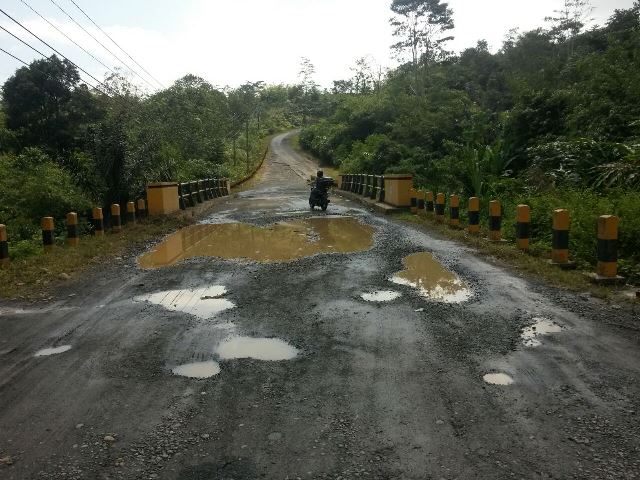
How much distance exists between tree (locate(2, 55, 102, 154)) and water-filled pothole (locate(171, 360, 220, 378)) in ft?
71.5

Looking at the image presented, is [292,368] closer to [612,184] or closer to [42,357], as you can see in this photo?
[42,357]

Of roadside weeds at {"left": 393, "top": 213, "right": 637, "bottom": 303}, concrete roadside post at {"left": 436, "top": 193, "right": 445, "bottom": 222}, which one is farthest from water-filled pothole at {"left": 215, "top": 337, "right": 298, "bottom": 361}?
concrete roadside post at {"left": 436, "top": 193, "right": 445, "bottom": 222}

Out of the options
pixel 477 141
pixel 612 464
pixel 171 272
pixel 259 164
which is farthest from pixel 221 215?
pixel 259 164

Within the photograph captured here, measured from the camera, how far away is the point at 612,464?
110 inches

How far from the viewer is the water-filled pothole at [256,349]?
4.44 meters

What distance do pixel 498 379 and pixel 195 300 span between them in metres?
3.69

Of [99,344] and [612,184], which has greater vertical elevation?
[612,184]

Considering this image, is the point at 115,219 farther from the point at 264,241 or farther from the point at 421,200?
the point at 421,200

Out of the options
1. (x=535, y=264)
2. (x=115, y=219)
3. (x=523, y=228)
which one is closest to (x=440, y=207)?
(x=523, y=228)

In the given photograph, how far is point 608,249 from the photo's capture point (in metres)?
6.72

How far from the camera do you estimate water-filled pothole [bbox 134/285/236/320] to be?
5898 millimetres

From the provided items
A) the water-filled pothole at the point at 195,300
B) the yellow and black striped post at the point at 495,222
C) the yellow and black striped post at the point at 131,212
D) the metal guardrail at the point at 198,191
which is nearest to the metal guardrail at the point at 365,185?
the metal guardrail at the point at 198,191

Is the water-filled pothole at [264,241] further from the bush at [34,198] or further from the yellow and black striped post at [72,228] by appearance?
the bush at [34,198]

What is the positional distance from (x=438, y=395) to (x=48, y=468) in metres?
2.36
